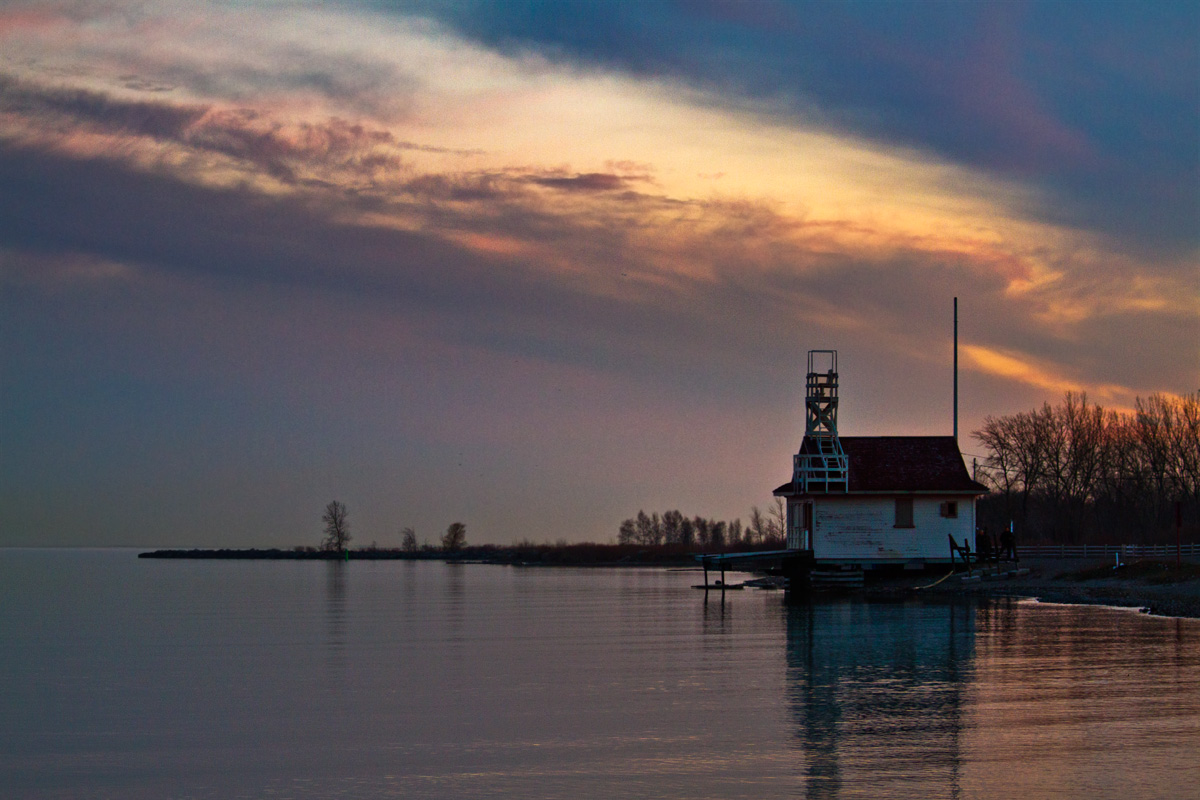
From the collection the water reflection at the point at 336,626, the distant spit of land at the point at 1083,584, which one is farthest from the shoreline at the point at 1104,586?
the water reflection at the point at 336,626

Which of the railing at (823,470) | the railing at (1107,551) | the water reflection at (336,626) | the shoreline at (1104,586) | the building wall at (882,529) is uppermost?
the railing at (823,470)

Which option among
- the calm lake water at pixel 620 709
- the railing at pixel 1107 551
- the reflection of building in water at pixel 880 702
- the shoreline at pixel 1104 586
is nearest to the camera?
the reflection of building in water at pixel 880 702

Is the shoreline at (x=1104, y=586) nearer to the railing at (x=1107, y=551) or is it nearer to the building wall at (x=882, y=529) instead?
the building wall at (x=882, y=529)

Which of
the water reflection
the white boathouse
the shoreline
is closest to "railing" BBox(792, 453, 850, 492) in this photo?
the white boathouse

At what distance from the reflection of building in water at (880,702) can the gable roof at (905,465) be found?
16.5 metres

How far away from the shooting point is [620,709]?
→ 20.5 metres

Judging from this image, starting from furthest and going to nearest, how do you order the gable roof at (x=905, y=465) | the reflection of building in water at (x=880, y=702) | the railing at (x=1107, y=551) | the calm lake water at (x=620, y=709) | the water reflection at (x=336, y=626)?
the railing at (x=1107, y=551), the gable roof at (x=905, y=465), the water reflection at (x=336, y=626), the calm lake water at (x=620, y=709), the reflection of building in water at (x=880, y=702)

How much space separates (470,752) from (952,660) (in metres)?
13.3

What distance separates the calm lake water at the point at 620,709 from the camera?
1504 centimetres

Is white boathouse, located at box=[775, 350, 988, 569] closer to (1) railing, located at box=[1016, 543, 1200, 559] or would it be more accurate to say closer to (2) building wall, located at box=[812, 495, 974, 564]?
(2) building wall, located at box=[812, 495, 974, 564]

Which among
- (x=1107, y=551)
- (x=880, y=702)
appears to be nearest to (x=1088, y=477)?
(x=1107, y=551)

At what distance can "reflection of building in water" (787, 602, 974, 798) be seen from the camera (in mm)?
14742

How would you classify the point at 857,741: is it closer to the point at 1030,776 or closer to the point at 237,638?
the point at 1030,776

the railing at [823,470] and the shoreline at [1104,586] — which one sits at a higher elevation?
the railing at [823,470]
